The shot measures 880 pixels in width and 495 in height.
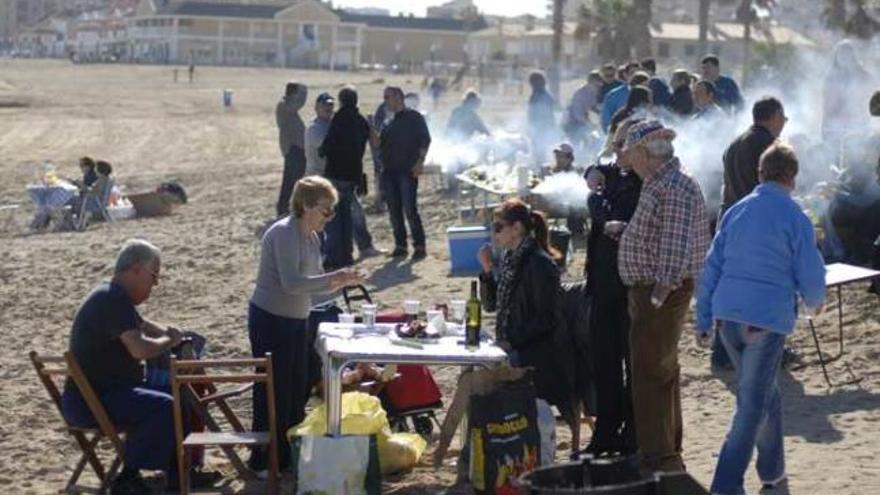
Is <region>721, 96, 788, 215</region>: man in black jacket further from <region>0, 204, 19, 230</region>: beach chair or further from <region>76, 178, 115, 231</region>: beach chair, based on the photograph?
<region>0, 204, 19, 230</region>: beach chair

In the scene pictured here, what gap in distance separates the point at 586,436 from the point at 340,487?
7.11 ft

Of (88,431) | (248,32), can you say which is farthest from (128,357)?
(248,32)

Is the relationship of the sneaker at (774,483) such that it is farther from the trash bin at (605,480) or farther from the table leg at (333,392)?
the table leg at (333,392)

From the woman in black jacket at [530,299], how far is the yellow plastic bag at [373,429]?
0.70 metres

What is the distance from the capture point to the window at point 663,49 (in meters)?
107

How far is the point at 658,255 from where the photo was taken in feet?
25.6

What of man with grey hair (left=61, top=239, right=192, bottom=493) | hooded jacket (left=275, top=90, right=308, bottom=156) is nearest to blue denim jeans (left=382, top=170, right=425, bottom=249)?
hooded jacket (left=275, top=90, right=308, bottom=156)

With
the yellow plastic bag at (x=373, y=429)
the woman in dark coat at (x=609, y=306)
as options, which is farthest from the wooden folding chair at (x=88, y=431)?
the woman in dark coat at (x=609, y=306)

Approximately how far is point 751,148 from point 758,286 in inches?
112

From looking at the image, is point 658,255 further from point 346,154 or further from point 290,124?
point 290,124

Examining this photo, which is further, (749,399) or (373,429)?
(373,429)

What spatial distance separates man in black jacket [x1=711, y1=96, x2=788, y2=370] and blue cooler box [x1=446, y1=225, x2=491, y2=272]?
468 centimetres

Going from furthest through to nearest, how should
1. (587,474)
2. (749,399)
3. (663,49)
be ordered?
(663,49) < (749,399) < (587,474)

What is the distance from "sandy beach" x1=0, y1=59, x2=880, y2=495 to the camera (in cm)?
901
